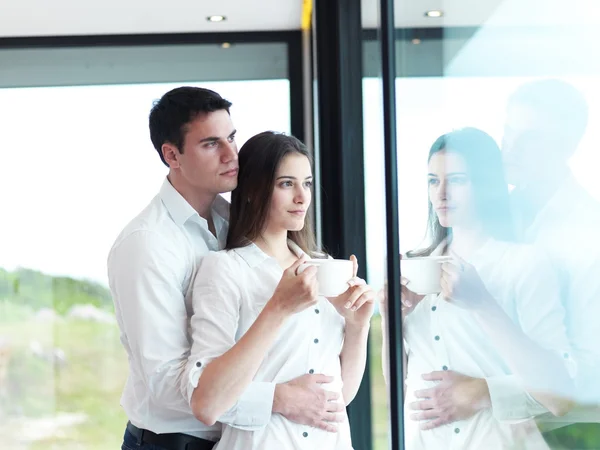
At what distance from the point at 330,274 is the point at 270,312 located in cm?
12

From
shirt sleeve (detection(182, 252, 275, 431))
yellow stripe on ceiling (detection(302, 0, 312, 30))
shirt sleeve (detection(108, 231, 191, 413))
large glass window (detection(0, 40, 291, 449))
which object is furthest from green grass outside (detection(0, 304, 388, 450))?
shirt sleeve (detection(182, 252, 275, 431))

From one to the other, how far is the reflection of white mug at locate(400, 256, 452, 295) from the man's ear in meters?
0.64

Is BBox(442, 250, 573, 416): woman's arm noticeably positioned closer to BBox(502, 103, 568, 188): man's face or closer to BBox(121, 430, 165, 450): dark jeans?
BBox(502, 103, 568, 188): man's face

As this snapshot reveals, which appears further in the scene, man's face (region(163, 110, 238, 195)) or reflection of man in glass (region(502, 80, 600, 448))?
man's face (region(163, 110, 238, 195))

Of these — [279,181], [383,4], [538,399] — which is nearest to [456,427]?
[538,399]

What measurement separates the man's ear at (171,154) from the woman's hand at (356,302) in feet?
1.56

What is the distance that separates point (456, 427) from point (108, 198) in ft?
9.55

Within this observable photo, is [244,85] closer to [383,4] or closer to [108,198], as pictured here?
[108,198]

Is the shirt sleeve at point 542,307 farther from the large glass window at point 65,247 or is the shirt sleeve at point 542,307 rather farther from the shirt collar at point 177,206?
the large glass window at point 65,247

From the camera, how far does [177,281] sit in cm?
159

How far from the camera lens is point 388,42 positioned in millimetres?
1523

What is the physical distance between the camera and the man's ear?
176cm

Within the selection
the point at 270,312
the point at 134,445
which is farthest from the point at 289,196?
the point at 134,445

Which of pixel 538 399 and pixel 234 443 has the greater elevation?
pixel 538 399
